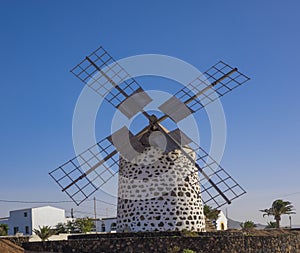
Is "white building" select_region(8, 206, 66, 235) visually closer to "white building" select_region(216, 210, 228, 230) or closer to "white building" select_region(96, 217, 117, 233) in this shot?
"white building" select_region(96, 217, 117, 233)

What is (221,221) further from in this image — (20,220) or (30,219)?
(20,220)

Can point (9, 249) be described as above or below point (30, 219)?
below

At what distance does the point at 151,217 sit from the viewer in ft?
69.2

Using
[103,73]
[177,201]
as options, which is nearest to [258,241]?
[177,201]

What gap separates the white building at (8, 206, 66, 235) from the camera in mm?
51906

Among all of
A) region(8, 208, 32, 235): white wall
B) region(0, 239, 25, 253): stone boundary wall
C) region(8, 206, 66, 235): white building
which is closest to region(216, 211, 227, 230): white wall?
region(8, 206, 66, 235): white building

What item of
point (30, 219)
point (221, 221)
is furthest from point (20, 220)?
point (221, 221)

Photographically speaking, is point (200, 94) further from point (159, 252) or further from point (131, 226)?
point (159, 252)

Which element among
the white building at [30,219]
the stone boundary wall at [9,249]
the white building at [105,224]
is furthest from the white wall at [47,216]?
the stone boundary wall at [9,249]

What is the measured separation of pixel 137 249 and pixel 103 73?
984 cm

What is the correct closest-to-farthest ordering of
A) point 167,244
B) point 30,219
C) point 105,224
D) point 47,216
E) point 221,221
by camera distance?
point 167,244, point 221,221, point 30,219, point 47,216, point 105,224

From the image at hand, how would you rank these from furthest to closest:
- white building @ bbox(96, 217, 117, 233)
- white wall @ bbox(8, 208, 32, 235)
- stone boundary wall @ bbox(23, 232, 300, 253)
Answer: white building @ bbox(96, 217, 117, 233) → white wall @ bbox(8, 208, 32, 235) → stone boundary wall @ bbox(23, 232, 300, 253)

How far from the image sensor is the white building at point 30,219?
5191 cm

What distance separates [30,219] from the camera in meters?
51.9
